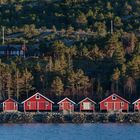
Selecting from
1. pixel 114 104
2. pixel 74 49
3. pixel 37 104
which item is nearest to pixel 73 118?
pixel 114 104

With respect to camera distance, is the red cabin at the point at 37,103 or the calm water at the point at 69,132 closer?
the calm water at the point at 69,132

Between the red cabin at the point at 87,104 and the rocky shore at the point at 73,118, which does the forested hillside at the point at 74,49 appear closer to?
the red cabin at the point at 87,104

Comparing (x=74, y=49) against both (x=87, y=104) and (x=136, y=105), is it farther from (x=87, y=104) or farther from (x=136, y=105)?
(x=136, y=105)

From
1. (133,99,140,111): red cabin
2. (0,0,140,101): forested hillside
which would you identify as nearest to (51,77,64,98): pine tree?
(0,0,140,101): forested hillside

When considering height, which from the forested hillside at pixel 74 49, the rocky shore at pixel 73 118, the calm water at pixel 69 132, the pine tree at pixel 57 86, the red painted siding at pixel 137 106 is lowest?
the calm water at pixel 69 132

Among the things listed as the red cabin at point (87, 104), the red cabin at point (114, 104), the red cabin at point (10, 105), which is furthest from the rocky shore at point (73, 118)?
the red cabin at point (10, 105)

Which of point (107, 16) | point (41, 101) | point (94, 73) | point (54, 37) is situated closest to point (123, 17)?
point (107, 16)
